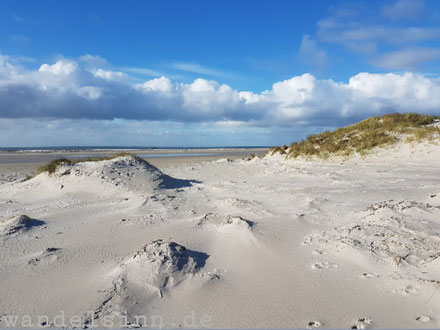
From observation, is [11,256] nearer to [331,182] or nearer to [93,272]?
[93,272]

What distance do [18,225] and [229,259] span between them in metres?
3.66

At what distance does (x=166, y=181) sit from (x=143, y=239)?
13.1ft

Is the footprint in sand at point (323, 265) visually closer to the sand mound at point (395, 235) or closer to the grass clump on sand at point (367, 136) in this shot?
the sand mound at point (395, 235)

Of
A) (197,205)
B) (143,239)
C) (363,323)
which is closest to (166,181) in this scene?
(197,205)

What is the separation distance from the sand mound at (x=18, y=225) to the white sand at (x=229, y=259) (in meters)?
0.02

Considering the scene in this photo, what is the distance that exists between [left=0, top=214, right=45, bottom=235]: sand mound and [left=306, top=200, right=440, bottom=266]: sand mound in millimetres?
4569

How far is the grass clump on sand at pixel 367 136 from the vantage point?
1510 centimetres

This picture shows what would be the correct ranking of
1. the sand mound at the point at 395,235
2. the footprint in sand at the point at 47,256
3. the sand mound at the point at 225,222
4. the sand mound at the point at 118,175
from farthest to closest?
the sand mound at the point at 118,175 < the sand mound at the point at 225,222 < the footprint in sand at the point at 47,256 < the sand mound at the point at 395,235

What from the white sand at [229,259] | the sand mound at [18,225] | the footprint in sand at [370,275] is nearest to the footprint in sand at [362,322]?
the white sand at [229,259]

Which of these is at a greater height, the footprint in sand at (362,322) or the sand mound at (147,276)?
the sand mound at (147,276)

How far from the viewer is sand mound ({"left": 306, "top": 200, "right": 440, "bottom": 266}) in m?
3.81

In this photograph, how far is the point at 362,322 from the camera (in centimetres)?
269

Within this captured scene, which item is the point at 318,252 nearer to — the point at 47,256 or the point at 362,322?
the point at 362,322

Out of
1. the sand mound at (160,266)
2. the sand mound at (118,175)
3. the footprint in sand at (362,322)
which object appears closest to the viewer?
the footprint in sand at (362,322)
